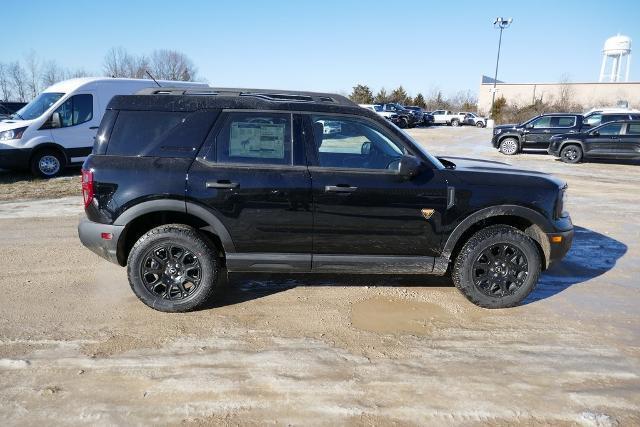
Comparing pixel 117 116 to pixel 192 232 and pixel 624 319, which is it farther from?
pixel 624 319

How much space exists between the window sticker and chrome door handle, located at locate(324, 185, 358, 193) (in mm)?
506

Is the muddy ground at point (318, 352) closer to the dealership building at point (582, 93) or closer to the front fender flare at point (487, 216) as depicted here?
the front fender flare at point (487, 216)

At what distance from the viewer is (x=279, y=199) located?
408cm

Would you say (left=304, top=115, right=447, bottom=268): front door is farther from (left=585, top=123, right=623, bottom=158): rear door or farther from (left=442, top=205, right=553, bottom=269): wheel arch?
(left=585, top=123, right=623, bottom=158): rear door

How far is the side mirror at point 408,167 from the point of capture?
4.02 m

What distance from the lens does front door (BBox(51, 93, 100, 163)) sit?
11.2 metres

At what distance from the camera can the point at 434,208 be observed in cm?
418

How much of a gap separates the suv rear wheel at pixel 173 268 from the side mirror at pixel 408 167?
6.01 ft

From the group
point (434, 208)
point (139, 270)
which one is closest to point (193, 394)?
point (139, 270)

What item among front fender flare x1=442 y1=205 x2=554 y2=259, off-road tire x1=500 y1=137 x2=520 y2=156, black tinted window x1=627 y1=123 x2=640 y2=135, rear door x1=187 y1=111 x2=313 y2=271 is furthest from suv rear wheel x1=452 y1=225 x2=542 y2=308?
off-road tire x1=500 y1=137 x2=520 y2=156

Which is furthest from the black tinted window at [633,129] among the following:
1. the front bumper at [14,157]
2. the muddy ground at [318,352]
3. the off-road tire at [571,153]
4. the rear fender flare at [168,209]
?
the front bumper at [14,157]

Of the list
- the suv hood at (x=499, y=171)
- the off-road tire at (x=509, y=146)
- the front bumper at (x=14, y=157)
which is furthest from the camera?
the off-road tire at (x=509, y=146)

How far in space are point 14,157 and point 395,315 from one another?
33.8ft

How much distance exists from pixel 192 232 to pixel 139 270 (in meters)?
0.57
